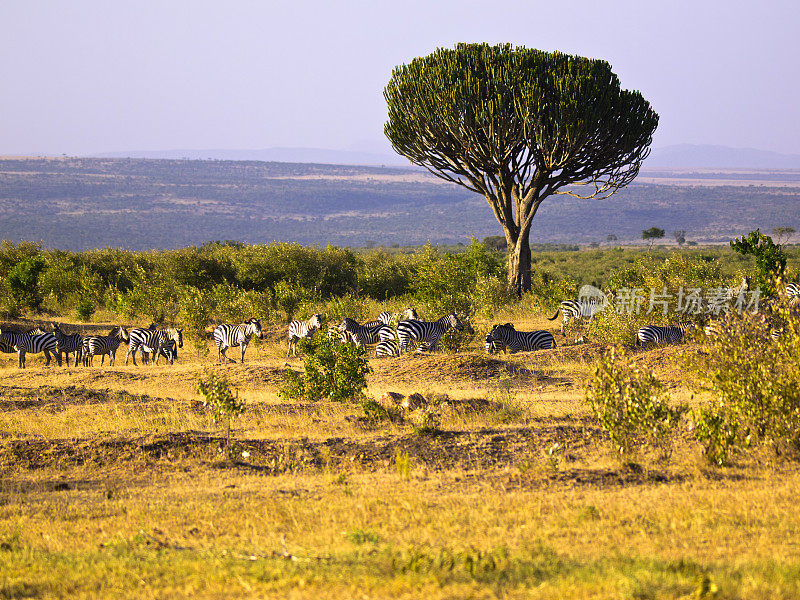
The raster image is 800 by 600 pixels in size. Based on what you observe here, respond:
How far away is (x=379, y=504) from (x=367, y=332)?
484 inches

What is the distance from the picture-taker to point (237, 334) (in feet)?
64.6

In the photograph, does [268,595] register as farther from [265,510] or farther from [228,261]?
[228,261]

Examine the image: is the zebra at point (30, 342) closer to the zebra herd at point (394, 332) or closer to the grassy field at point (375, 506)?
the grassy field at point (375, 506)

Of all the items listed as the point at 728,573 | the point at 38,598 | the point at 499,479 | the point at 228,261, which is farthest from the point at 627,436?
the point at 228,261

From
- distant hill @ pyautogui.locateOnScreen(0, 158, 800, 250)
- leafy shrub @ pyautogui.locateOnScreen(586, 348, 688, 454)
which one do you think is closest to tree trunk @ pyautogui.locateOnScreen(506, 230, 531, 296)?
leafy shrub @ pyautogui.locateOnScreen(586, 348, 688, 454)

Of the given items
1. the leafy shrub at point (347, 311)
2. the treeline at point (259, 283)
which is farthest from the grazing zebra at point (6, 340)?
the leafy shrub at point (347, 311)

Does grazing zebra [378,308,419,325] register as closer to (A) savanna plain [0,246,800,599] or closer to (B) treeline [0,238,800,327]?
(B) treeline [0,238,800,327]

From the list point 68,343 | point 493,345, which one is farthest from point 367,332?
point 68,343

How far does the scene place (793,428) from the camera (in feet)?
27.7

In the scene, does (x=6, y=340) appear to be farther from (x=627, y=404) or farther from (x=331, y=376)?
(x=627, y=404)

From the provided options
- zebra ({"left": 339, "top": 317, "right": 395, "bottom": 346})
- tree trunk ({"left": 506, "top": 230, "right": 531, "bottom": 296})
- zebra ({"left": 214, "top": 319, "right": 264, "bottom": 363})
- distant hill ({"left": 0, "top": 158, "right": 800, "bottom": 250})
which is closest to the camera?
zebra ({"left": 339, "top": 317, "right": 395, "bottom": 346})

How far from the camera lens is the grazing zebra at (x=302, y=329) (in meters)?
19.3

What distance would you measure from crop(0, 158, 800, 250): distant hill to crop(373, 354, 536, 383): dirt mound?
317ft

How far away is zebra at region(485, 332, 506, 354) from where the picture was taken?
18.6 m
